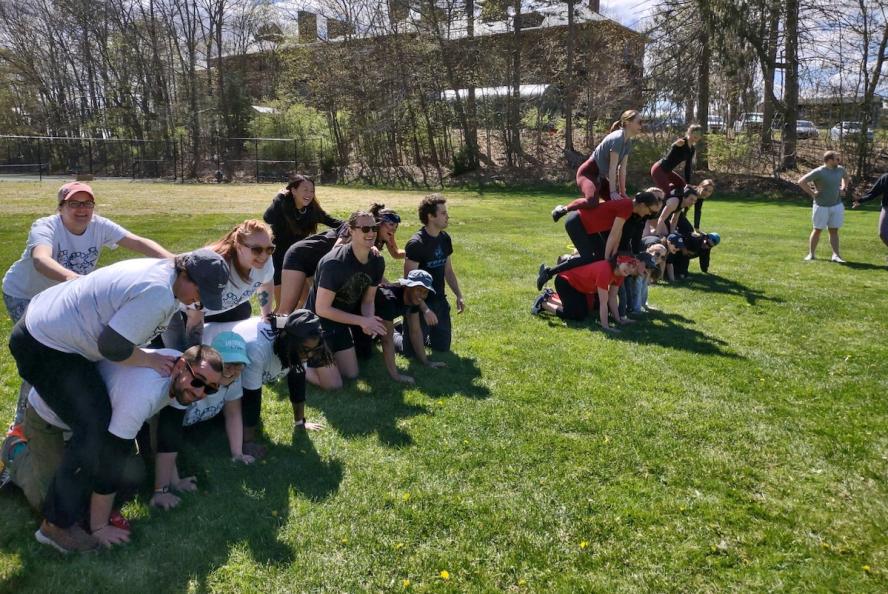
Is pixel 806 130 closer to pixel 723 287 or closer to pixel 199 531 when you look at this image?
pixel 723 287

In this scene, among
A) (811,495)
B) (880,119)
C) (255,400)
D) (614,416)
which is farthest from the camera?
(880,119)

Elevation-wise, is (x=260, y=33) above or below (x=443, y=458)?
above

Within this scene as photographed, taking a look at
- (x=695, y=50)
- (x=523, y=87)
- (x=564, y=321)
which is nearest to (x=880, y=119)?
(x=695, y=50)

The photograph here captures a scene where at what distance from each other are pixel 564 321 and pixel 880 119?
928 inches

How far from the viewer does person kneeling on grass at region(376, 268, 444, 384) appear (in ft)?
17.7

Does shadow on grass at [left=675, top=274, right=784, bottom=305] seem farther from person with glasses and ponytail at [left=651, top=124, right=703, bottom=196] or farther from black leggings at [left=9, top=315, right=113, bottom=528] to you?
black leggings at [left=9, top=315, right=113, bottom=528]

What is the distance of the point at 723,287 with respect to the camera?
9.20 meters

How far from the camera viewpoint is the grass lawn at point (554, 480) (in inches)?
118

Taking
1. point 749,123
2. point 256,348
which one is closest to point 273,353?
point 256,348

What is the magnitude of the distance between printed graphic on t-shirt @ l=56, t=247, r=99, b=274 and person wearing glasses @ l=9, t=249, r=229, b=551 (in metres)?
1.19

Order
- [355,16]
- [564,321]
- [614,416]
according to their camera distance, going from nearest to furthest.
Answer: [614,416] < [564,321] < [355,16]

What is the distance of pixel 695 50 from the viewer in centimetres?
2591

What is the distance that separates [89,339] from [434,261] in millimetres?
3706

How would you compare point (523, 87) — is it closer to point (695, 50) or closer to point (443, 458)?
point (695, 50)
